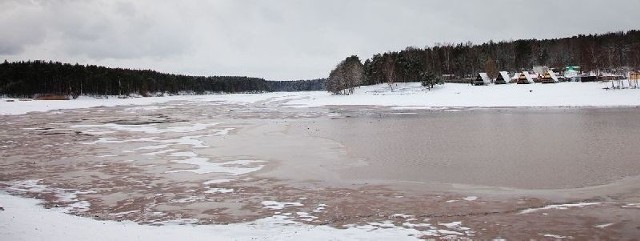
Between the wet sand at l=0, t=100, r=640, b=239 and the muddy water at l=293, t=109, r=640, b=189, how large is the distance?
49mm

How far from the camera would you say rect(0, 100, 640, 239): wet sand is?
29.9ft

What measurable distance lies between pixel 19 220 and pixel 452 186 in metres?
8.90

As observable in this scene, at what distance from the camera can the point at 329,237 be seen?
310 inches

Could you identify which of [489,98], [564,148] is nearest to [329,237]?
[564,148]

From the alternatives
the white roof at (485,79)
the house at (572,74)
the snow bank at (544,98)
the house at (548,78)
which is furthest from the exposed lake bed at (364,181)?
the white roof at (485,79)

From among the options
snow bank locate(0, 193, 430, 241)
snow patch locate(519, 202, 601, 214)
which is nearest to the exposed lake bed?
snow patch locate(519, 202, 601, 214)

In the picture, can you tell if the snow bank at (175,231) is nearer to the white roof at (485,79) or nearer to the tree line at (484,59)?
the white roof at (485,79)

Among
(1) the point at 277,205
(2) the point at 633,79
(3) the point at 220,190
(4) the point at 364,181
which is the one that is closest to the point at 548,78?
(2) the point at 633,79

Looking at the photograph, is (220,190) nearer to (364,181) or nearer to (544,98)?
(364,181)

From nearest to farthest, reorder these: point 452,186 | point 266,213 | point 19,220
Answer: point 19,220
point 266,213
point 452,186

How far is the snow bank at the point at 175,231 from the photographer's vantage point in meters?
7.90

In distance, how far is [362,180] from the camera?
1297cm

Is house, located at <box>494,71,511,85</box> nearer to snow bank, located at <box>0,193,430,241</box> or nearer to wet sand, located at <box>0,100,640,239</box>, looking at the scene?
wet sand, located at <box>0,100,640,239</box>

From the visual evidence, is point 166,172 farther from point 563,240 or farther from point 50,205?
point 563,240
